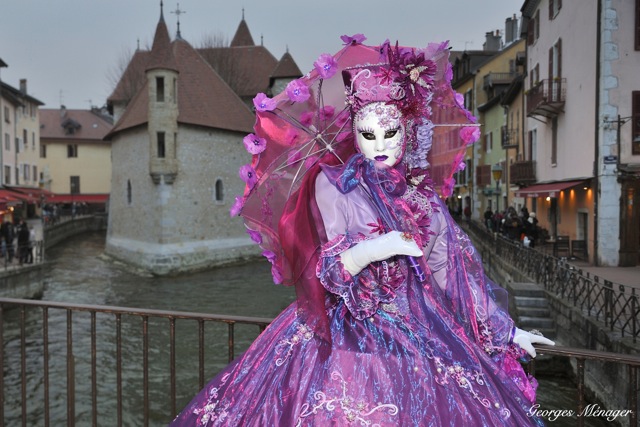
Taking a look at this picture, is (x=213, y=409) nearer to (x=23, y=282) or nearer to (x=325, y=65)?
(x=325, y=65)

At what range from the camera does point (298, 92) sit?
2.40 meters

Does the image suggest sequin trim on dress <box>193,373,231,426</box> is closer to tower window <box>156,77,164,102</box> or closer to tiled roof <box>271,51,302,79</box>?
tower window <box>156,77,164,102</box>

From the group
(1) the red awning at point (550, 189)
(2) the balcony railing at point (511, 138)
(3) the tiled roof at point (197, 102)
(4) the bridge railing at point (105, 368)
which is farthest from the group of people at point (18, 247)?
(2) the balcony railing at point (511, 138)

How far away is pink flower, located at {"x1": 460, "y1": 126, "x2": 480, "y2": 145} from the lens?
8.65ft

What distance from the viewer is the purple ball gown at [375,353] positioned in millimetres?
1918

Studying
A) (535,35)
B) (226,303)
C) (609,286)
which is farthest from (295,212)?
(535,35)

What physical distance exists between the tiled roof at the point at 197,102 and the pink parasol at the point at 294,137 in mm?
24090

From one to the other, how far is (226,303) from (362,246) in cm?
1753

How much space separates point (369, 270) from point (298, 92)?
830 mm

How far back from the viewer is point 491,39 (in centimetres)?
3859

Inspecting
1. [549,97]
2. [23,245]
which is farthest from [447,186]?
[23,245]

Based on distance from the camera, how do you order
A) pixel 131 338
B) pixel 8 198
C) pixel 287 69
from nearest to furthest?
pixel 131 338 < pixel 8 198 < pixel 287 69

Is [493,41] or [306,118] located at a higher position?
[493,41]

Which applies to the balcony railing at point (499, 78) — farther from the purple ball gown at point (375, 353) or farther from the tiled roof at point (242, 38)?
the purple ball gown at point (375, 353)
